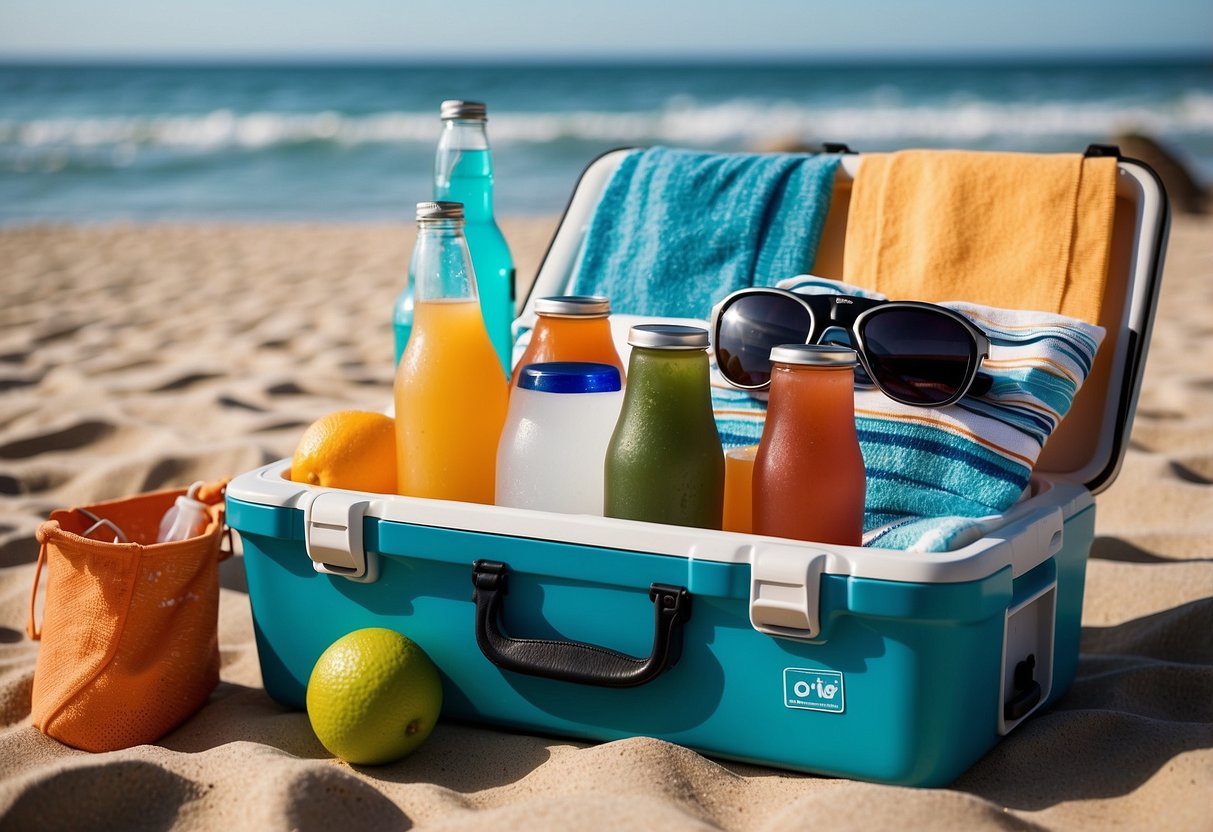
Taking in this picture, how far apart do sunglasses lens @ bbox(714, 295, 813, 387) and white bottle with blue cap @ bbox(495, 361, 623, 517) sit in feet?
0.71

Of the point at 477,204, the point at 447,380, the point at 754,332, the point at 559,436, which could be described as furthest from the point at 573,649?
the point at 477,204

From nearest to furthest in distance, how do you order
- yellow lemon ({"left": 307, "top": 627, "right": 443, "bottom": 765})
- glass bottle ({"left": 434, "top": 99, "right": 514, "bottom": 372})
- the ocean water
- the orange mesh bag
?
yellow lemon ({"left": 307, "top": 627, "right": 443, "bottom": 765}) → the orange mesh bag → glass bottle ({"left": 434, "top": 99, "right": 514, "bottom": 372}) → the ocean water

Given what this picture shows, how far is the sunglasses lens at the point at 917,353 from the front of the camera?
145cm

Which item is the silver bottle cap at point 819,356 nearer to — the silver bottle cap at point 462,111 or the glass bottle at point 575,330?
the glass bottle at point 575,330

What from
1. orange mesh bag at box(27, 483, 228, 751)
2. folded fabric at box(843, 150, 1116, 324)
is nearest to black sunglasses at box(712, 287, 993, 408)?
folded fabric at box(843, 150, 1116, 324)

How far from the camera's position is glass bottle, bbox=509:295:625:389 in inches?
56.7

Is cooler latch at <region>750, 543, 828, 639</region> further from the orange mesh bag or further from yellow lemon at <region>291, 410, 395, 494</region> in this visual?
the orange mesh bag

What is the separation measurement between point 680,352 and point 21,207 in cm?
916

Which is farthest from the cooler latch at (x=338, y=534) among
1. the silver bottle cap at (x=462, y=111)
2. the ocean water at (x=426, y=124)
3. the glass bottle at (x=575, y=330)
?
the ocean water at (x=426, y=124)

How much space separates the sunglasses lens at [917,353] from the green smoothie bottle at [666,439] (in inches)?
10.2

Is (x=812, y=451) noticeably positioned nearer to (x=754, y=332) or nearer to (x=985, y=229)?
(x=754, y=332)


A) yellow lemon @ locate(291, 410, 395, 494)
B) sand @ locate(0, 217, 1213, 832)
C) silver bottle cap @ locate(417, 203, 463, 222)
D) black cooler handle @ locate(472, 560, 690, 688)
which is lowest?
sand @ locate(0, 217, 1213, 832)

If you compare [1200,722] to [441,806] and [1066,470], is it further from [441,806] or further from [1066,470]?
[441,806]

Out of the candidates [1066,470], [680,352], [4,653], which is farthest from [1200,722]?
[4,653]
